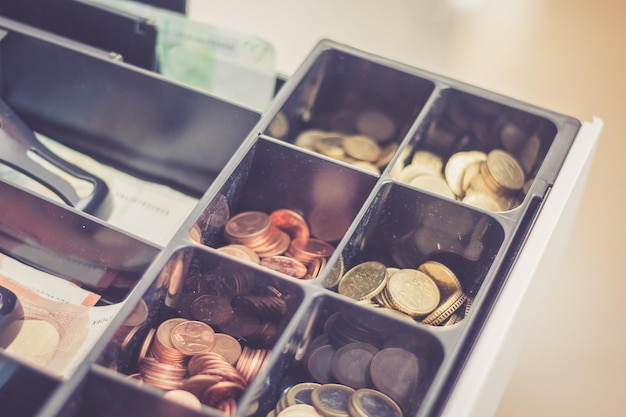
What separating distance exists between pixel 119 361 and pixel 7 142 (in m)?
0.48

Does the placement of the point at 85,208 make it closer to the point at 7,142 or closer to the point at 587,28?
the point at 7,142

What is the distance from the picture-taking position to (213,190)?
35.9 inches

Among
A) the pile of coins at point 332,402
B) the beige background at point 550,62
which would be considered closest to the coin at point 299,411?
the pile of coins at point 332,402

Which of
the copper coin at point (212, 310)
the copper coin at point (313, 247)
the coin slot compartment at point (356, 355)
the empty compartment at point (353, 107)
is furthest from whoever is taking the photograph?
the empty compartment at point (353, 107)

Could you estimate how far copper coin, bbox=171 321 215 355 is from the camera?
87 cm

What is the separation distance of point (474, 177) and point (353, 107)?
0.24 metres

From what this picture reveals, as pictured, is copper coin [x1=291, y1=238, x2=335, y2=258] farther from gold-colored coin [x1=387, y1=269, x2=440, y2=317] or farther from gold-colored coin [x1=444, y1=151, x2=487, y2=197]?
gold-colored coin [x1=444, y1=151, x2=487, y2=197]

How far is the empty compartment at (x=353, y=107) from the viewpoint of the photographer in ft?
3.77

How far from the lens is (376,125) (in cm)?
124

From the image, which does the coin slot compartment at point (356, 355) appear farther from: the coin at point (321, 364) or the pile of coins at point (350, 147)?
the pile of coins at point (350, 147)

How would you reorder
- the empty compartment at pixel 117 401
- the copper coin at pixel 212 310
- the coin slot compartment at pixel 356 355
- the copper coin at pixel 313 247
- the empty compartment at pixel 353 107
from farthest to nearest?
the empty compartment at pixel 353 107 → the copper coin at pixel 313 247 → the copper coin at pixel 212 310 → the coin slot compartment at pixel 356 355 → the empty compartment at pixel 117 401

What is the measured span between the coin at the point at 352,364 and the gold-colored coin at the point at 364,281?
0.07m

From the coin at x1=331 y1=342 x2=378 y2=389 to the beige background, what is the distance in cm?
52

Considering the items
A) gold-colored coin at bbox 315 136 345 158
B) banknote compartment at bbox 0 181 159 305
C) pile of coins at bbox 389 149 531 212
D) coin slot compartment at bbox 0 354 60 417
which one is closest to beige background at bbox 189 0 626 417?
pile of coins at bbox 389 149 531 212
